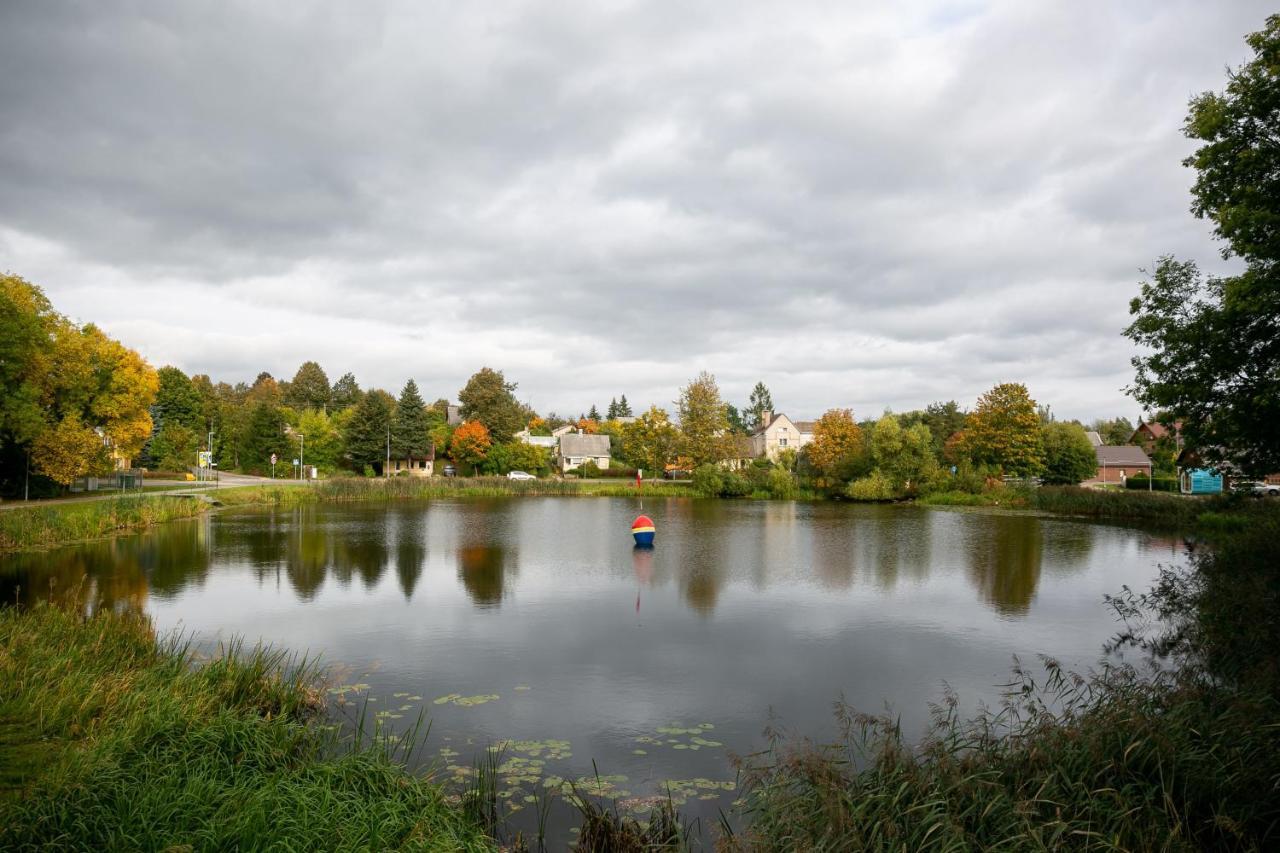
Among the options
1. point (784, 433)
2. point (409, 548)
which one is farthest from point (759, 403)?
point (409, 548)

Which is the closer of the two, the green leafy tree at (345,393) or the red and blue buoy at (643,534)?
the red and blue buoy at (643,534)

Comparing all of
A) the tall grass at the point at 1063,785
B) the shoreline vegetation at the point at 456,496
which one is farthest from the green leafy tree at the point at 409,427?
the tall grass at the point at 1063,785

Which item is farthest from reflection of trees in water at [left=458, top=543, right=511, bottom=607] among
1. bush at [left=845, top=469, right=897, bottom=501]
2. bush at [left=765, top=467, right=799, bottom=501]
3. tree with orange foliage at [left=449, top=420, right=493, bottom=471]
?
tree with orange foliage at [left=449, top=420, right=493, bottom=471]

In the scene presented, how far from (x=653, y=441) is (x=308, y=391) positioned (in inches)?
2029

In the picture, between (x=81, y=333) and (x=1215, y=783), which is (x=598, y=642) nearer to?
(x=1215, y=783)

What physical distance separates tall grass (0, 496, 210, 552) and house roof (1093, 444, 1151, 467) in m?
70.2

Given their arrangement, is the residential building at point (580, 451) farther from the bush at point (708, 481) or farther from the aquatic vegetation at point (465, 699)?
the aquatic vegetation at point (465, 699)

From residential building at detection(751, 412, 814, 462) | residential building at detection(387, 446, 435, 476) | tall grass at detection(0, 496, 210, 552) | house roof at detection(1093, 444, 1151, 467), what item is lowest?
tall grass at detection(0, 496, 210, 552)

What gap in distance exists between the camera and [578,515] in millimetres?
37250

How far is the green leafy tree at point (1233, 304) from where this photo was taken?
42.3ft

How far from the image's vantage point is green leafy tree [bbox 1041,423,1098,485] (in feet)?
173

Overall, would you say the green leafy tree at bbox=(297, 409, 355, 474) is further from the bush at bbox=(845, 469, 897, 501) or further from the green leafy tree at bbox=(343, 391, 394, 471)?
the bush at bbox=(845, 469, 897, 501)

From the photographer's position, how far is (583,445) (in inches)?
3243

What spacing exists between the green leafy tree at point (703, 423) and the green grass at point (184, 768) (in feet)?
180
